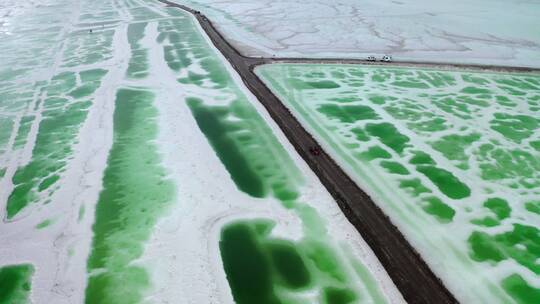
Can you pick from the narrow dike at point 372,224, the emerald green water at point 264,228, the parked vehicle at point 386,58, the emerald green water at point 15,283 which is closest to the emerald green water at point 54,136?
the emerald green water at point 15,283

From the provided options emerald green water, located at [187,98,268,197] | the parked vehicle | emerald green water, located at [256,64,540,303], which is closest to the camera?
emerald green water, located at [256,64,540,303]

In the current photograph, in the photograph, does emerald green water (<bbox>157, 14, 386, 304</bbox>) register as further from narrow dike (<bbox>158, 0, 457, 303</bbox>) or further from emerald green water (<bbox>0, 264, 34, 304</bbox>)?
emerald green water (<bbox>0, 264, 34, 304</bbox>)

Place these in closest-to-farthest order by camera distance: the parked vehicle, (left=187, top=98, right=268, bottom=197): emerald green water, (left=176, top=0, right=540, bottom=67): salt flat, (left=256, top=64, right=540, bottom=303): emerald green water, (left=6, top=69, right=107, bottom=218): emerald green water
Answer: (left=256, top=64, right=540, bottom=303): emerald green water → (left=6, top=69, right=107, bottom=218): emerald green water → (left=187, top=98, right=268, bottom=197): emerald green water → the parked vehicle → (left=176, top=0, right=540, bottom=67): salt flat

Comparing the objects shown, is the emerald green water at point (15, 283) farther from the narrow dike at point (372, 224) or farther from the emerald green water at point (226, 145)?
the narrow dike at point (372, 224)

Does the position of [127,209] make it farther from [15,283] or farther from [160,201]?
[15,283]

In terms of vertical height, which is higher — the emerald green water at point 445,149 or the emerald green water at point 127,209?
the emerald green water at point 445,149

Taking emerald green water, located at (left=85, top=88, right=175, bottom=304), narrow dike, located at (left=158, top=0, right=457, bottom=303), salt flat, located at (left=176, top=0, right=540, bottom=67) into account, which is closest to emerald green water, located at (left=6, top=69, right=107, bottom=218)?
emerald green water, located at (left=85, top=88, right=175, bottom=304)

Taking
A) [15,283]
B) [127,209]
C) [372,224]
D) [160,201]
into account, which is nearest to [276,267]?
[372,224]
